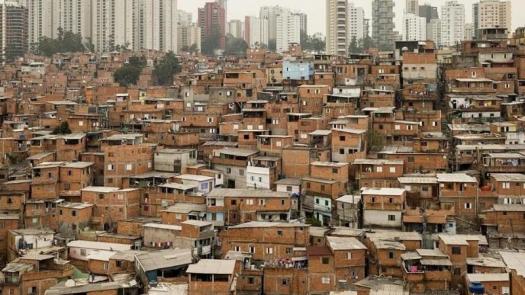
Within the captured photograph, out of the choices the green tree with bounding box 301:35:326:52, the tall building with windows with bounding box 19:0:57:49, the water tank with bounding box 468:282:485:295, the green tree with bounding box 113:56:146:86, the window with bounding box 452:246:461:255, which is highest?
the tall building with windows with bounding box 19:0:57:49

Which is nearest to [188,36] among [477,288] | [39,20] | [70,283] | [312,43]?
[312,43]

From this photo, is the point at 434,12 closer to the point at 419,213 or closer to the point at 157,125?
the point at 157,125

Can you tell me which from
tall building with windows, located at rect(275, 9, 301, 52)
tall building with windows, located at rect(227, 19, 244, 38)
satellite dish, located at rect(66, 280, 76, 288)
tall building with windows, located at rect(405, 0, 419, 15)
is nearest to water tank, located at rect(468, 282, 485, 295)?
satellite dish, located at rect(66, 280, 76, 288)

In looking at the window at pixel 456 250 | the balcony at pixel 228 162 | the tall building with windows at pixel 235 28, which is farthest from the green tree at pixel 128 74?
the tall building with windows at pixel 235 28

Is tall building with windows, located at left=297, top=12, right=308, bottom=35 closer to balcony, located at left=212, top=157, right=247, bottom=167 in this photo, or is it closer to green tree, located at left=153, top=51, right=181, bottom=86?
green tree, located at left=153, top=51, right=181, bottom=86

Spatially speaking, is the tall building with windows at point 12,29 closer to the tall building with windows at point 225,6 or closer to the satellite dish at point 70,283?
the tall building with windows at point 225,6

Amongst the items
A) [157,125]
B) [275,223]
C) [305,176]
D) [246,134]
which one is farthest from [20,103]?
[275,223]
